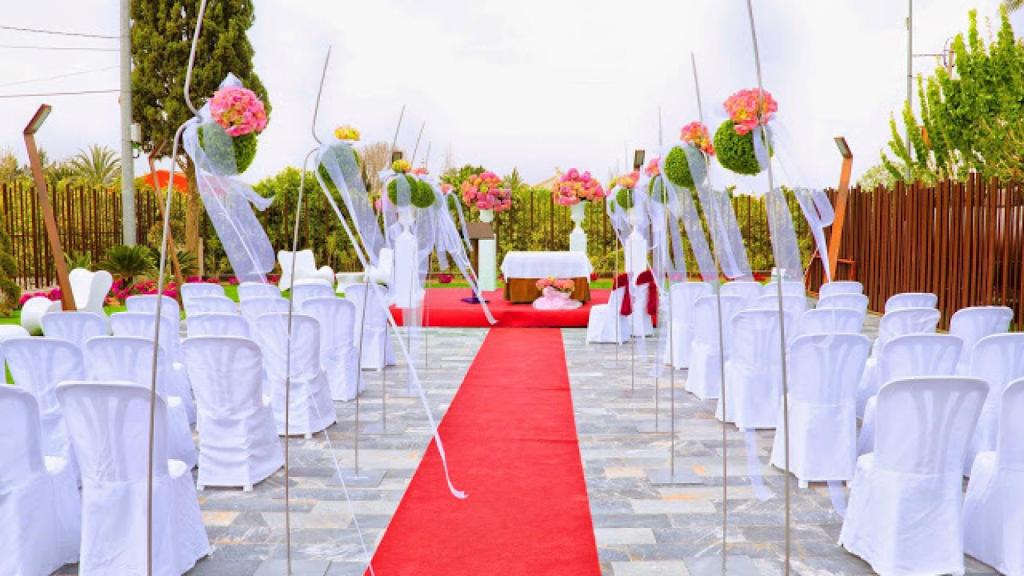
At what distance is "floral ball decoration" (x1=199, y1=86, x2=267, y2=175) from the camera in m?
4.67

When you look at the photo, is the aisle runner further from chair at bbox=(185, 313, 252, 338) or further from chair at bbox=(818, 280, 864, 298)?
chair at bbox=(818, 280, 864, 298)

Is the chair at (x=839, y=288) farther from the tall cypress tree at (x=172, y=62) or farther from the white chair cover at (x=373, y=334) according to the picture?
the tall cypress tree at (x=172, y=62)

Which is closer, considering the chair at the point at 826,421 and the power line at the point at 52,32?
the chair at the point at 826,421

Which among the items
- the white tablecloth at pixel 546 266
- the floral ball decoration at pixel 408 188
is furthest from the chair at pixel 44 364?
the white tablecloth at pixel 546 266

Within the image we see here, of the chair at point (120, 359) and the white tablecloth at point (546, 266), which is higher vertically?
the white tablecloth at point (546, 266)

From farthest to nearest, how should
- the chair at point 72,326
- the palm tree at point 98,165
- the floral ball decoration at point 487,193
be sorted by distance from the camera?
the palm tree at point 98,165 → the floral ball decoration at point 487,193 → the chair at point 72,326

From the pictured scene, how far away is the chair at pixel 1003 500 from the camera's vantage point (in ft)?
10.6

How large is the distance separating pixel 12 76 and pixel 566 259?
19.8 m

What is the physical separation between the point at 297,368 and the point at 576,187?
873 centimetres

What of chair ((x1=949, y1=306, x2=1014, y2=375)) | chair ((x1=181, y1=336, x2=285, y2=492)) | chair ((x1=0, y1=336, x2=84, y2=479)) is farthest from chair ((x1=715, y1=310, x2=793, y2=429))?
chair ((x1=0, y1=336, x2=84, y2=479))

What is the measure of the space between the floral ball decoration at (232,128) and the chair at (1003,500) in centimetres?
381

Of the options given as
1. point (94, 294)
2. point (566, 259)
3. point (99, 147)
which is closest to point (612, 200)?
point (566, 259)

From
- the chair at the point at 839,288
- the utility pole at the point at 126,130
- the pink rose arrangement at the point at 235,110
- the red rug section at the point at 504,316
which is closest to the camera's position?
the pink rose arrangement at the point at 235,110

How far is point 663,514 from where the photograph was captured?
417cm
